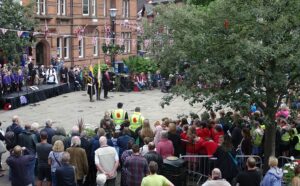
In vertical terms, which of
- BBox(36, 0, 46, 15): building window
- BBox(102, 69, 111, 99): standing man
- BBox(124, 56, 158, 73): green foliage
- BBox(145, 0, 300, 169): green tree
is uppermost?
BBox(36, 0, 46, 15): building window

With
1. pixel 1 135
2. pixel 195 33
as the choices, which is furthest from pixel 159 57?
pixel 1 135

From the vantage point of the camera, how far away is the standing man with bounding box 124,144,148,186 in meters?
11.0

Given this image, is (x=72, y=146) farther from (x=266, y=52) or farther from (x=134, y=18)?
(x=134, y=18)

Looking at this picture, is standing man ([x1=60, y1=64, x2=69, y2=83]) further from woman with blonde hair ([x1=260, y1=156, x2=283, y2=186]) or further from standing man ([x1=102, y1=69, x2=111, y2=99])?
woman with blonde hair ([x1=260, y1=156, x2=283, y2=186])

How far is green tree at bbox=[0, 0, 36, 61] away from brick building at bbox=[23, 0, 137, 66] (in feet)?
13.9

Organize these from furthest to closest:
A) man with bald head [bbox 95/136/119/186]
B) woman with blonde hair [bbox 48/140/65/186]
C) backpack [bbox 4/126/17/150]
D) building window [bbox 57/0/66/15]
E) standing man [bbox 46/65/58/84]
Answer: building window [bbox 57/0/66/15] < standing man [bbox 46/65/58/84] < backpack [bbox 4/126/17/150] < man with bald head [bbox 95/136/119/186] < woman with blonde hair [bbox 48/140/65/186]

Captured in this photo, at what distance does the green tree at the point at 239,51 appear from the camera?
1099 centimetres

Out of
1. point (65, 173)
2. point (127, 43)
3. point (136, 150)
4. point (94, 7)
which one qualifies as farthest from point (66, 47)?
point (65, 173)

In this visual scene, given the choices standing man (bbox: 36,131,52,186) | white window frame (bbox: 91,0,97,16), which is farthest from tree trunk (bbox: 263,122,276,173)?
white window frame (bbox: 91,0,97,16)

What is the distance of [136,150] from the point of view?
436 inches

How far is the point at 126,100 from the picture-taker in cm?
2964

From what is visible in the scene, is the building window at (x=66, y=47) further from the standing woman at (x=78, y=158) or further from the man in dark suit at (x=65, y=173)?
the man in dark suit at (x=65, y=173)

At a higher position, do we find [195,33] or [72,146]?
[195,33]

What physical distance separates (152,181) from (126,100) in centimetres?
Result: 2009
